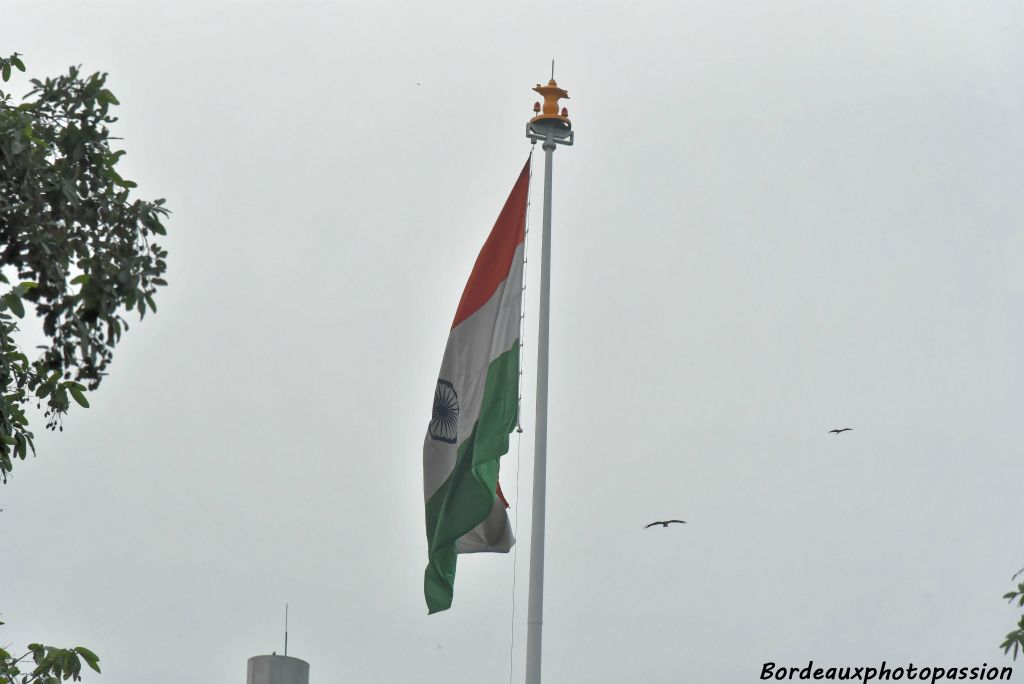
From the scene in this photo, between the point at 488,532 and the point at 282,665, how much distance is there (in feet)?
9.65

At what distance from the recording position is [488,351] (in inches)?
766

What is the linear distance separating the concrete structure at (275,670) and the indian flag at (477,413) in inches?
69.4

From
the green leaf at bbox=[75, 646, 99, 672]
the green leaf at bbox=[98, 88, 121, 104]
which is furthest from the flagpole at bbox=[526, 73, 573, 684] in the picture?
the green leaf at bbox=[98, 88, 121, 104]

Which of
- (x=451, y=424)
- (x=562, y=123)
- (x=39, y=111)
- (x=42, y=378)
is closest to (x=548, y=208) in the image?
(x=562, y=123)

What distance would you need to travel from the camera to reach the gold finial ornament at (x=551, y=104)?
20141mm

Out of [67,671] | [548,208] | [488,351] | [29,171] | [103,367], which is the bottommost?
[67,671]

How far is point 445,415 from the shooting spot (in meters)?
19.2

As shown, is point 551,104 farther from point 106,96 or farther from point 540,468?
point 106,96

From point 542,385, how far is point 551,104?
3610 millimetres

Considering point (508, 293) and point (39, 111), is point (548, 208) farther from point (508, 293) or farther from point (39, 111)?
point (39, 111)

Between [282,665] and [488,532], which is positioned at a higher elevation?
[488,532]

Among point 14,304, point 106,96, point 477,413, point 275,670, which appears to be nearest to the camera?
point 106,96

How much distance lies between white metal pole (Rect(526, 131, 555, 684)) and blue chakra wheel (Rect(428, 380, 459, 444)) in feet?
3.20

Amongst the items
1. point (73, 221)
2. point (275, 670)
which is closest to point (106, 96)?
point (73, 221)
